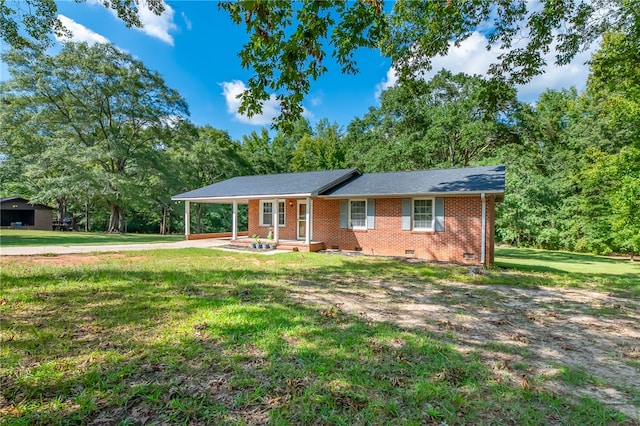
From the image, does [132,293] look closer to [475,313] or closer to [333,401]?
[333,401]

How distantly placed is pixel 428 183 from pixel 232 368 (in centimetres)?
1150

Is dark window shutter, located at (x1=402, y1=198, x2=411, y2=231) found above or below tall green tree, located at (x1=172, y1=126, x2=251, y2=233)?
below

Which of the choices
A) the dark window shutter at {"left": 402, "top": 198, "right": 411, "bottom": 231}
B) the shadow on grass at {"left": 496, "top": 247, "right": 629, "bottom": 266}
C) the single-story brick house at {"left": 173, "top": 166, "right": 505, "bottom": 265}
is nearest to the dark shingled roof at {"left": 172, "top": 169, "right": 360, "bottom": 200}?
the single-story brick house at {"left": 173, "top": 166, "right": 505, "bottom": 265}

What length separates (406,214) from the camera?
41.5ft

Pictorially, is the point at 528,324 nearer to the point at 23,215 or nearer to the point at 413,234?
the point at 413,234

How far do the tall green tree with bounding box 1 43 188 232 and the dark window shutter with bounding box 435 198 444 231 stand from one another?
2149 centimetres

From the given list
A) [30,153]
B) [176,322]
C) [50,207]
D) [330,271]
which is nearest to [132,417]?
[176,322]

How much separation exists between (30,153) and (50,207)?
7.62 m

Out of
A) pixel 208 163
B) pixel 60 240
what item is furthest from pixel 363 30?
pixel 208 163

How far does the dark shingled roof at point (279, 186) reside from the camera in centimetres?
1473

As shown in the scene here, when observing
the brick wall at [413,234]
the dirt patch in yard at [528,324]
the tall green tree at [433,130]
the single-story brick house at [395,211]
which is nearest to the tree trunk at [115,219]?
the single-story brick house at [395,211]

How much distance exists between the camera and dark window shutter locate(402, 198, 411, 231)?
41.4 ft

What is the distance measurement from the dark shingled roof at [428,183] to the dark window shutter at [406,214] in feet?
1.74

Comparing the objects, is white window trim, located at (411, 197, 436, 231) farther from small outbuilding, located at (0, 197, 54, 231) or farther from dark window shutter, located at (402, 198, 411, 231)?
small outbuilding, located at (0, 197, 54, 231)
